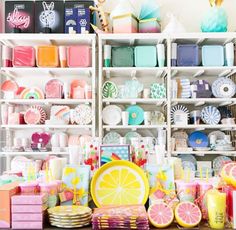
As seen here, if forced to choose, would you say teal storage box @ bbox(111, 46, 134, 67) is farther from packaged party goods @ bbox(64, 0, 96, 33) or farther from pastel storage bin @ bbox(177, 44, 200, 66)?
pastel storage bin @ bbox(177, 44, 200, 66)

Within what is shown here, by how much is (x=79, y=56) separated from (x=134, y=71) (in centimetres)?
60

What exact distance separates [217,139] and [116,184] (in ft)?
9.11

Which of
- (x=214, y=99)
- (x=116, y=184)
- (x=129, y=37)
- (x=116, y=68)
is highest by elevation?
(x=129, y=37)

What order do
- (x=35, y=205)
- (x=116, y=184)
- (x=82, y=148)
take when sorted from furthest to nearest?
(x=82, y=148), (x=116, y=184), (x=35, y=205)

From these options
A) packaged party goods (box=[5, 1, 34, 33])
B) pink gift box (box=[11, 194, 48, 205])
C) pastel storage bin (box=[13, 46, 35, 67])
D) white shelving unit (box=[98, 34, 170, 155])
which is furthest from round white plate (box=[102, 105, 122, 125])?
pink gift box (box=[11, 194, 48, 205])

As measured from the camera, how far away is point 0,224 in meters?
1.71

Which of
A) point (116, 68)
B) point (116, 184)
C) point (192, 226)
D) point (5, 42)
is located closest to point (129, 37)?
point (116, 68)

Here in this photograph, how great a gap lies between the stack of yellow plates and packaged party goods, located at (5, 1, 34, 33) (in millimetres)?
3075

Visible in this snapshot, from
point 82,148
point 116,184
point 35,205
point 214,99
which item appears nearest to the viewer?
point 35,205

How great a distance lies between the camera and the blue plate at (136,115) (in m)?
4.43

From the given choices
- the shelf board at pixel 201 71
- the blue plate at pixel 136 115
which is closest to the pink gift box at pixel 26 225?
the blue plate at pixel 136 115

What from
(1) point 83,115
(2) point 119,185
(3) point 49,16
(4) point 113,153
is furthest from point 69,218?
(3) point 49,16

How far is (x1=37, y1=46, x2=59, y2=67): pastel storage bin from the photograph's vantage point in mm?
4367

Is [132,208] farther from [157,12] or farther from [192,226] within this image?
[157,12]
